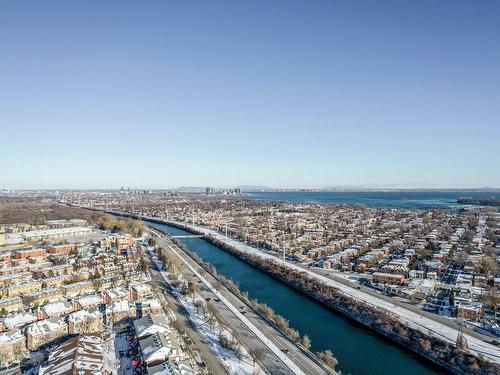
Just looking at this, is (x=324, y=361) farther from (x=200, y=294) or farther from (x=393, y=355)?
(x=200, y=294)

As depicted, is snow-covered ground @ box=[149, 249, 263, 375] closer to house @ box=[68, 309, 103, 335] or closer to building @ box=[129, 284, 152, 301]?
building @ box=[129, 284, 152, 301]

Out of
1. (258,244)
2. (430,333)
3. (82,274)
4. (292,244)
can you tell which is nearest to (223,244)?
(258,244)

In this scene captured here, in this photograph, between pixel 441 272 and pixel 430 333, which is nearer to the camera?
pixel 430 333

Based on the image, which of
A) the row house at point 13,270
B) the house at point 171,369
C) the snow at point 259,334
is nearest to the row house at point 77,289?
the snow at point 259,334

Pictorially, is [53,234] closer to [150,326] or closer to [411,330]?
[150,326]

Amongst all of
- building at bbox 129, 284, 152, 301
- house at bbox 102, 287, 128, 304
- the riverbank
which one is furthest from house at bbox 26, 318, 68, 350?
the riverbank
